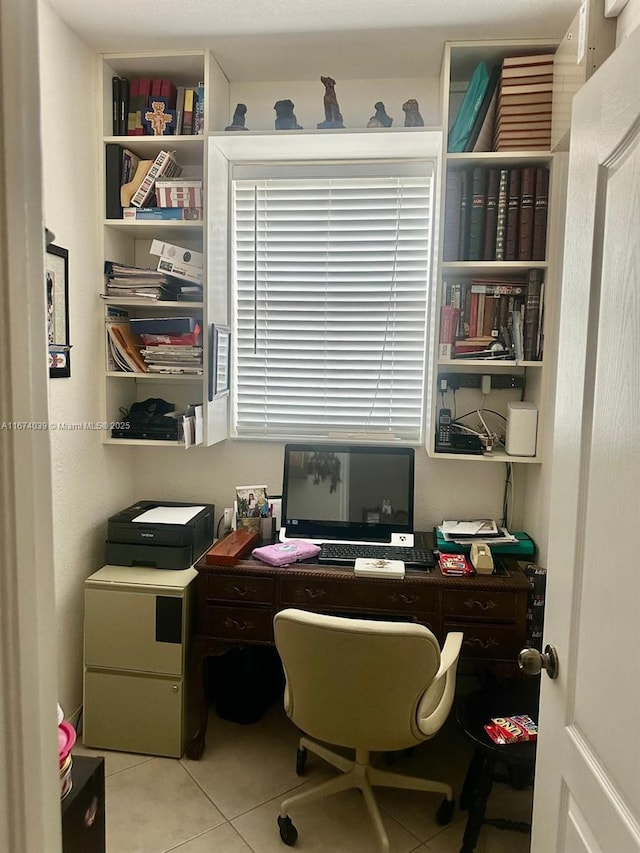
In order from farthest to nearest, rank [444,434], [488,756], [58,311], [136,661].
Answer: [444,434] → [136,661] → [58,311] → [488,756]

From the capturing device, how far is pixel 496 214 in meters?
2.36

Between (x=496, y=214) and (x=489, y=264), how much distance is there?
0.21 metres

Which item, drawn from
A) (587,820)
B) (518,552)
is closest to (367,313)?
(518,552)

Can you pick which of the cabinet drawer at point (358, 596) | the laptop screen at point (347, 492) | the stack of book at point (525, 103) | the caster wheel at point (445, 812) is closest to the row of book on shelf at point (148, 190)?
the laptop screen at point (347, 492)

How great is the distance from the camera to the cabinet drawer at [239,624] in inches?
91.0

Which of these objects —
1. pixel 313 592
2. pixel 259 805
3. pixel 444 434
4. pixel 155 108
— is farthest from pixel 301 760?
pixel 155 108

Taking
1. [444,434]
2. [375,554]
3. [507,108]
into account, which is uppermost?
[507,108]

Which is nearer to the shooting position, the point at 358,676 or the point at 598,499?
the point at 598,499

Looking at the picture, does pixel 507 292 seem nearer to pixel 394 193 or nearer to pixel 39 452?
pixel 394 193


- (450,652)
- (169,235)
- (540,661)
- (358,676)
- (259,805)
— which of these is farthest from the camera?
(169,235)

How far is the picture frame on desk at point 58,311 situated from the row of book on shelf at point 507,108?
1568 millimetres

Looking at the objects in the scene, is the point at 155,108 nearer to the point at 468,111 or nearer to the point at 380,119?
the point at 380,119

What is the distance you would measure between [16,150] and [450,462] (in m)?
2.34

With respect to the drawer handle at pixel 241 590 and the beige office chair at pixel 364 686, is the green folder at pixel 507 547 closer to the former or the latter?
the beige office chair at pixel 364 686
